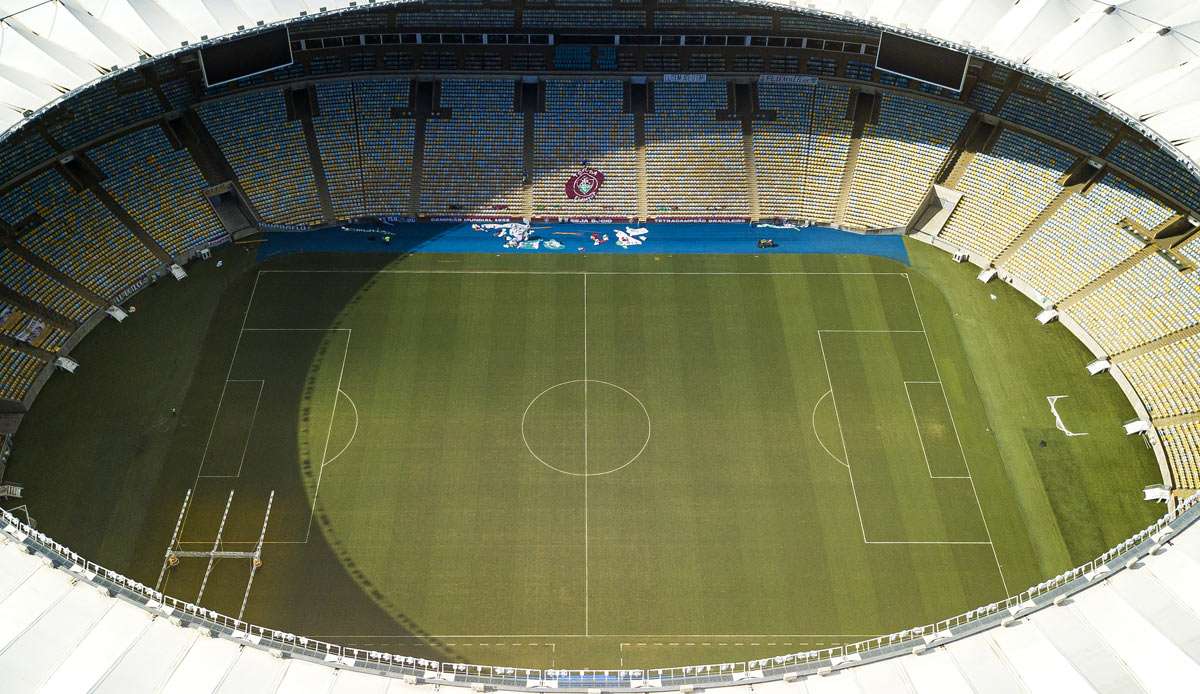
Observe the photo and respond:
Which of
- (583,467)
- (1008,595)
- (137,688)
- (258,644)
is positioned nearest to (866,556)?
(1008,595)

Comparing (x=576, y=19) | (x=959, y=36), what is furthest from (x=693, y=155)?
(x=959, y=36)

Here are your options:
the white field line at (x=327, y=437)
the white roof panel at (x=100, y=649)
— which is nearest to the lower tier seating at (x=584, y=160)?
the white field line at (x=327, y=437)

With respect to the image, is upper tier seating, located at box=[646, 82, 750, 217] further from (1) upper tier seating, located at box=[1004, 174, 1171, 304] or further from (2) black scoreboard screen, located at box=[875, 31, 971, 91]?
(1) upper tier seating, located at box=[1004, 174, 1171, 304]

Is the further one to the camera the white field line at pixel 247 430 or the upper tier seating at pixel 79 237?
the upper tier seating at pixel 79 237

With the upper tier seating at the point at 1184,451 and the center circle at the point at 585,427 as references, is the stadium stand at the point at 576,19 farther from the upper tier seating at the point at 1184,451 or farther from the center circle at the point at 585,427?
the upper tier seating at the point at 1184,451

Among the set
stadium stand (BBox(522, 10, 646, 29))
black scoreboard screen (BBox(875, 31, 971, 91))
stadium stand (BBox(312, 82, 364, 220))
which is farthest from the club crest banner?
black scoreboard screen (BBox(875, 31, 971, 91))

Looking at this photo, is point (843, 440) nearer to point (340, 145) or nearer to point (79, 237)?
point (340, 145)

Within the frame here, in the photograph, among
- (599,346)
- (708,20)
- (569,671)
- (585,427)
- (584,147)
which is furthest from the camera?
(584,147)
